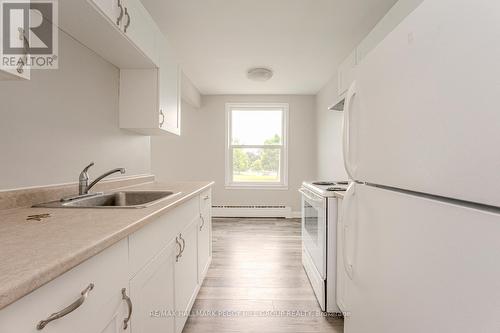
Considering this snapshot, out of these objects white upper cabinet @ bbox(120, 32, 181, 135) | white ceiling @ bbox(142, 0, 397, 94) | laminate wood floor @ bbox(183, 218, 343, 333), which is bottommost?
laminate wood floor @ bbox(183, 218, 343, 333)

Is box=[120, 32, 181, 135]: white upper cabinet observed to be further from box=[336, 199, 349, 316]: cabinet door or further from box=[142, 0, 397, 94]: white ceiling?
box=[336, 199, 349, 316]: cabinet door

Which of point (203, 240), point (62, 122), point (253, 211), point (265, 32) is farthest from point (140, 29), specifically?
point (253, 211)

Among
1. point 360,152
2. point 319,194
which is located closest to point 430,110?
point 360,152

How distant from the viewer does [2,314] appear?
0.42 meters

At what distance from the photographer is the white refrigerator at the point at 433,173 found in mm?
556

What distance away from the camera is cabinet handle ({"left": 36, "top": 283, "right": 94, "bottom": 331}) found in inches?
19.6

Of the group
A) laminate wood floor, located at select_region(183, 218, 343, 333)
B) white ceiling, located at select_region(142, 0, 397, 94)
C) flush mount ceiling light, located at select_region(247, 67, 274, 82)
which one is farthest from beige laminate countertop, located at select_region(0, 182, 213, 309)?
flush mount ceiling light, located at select_region(247, 67, 274, 82)

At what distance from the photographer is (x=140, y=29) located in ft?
5.41

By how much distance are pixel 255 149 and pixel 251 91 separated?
3.57ft

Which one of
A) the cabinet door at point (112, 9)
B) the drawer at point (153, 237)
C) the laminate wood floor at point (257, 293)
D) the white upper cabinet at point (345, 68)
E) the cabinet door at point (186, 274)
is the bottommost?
the laminate wood floor at point (257, 293)

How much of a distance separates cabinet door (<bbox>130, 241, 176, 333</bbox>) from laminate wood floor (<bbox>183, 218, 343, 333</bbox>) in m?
0.57

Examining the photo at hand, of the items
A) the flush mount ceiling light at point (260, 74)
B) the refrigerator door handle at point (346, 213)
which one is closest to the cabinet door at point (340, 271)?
the refrigerator door handle at point (346, 213)

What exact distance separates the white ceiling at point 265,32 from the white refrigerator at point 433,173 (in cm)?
142

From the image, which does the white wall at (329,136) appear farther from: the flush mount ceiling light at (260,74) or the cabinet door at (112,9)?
the cabinet door at (112,9)
